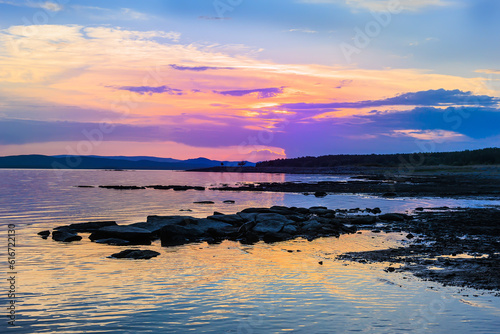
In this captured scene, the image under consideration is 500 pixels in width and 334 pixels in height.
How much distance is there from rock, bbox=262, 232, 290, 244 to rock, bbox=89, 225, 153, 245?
6.61 m

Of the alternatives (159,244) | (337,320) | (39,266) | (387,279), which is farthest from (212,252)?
(337,320)

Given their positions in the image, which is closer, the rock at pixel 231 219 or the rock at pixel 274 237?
the rock at pixel 274 237

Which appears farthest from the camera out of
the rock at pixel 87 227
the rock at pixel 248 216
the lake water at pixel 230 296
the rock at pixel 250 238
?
the rock at pixel 248 216

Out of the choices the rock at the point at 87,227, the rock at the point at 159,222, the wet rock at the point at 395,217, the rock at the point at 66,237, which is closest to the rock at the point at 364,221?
the wet rock at the point at 395,217

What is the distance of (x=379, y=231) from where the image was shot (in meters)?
27.0

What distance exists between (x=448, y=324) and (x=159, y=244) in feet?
52.6

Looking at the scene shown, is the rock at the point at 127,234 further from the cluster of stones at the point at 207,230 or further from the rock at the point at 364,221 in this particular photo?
the rock at the point at 364,221

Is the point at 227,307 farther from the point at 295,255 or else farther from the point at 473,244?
the point at 473,244

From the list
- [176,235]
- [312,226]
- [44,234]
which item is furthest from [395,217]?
[44,234]

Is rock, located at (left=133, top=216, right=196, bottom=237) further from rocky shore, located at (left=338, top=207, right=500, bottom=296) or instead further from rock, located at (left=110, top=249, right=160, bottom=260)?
rocky shore, located at (left=338, top=207, right=500, bottom=296)

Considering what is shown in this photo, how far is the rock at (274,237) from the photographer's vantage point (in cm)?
2420

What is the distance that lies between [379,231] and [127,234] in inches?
610

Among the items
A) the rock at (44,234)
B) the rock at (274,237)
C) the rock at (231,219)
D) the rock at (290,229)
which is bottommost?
the rock at (44,234)

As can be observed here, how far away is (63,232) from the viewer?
2472 cm
